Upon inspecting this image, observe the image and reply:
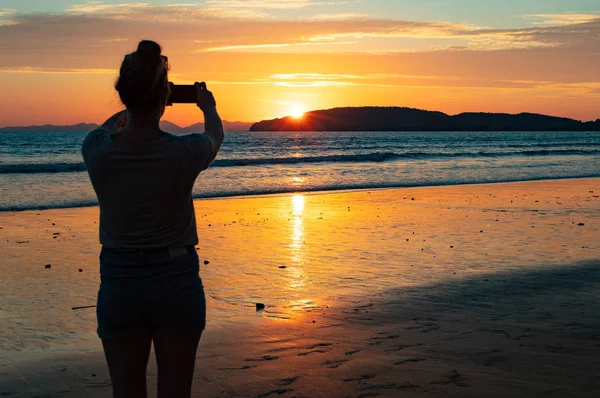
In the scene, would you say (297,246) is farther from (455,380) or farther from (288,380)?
(455,380)

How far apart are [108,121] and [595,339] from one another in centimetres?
487

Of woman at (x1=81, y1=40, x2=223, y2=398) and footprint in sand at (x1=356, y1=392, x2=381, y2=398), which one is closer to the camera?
woman at (x1=81, y1=40, x2=223, y2=398)

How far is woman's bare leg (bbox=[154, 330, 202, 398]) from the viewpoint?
2611mm

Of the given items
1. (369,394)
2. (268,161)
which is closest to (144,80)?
(369,394)

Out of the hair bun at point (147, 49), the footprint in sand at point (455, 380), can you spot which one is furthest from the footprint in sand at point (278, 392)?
the hair bun at point (147, 49)

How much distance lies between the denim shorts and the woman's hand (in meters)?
0.54

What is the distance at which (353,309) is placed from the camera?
7191mm

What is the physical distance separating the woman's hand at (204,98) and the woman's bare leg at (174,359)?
82 centimetres

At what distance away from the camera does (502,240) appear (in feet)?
38.3

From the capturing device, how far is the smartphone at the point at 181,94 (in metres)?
2.69

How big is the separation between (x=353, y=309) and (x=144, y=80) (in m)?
5.02

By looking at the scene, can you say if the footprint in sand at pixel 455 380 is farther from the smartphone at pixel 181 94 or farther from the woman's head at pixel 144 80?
the woman's head at pixel 144 80

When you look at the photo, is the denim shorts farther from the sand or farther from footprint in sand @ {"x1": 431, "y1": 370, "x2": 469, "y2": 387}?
footprint in sand @ {"x1": 431, "y1": 370, "x2": 469, "y2": 387}

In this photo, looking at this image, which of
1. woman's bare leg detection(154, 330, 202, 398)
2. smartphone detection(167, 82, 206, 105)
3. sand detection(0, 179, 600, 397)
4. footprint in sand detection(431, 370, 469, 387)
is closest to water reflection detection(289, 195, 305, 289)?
sand detection(0, 179, 600, 397)
